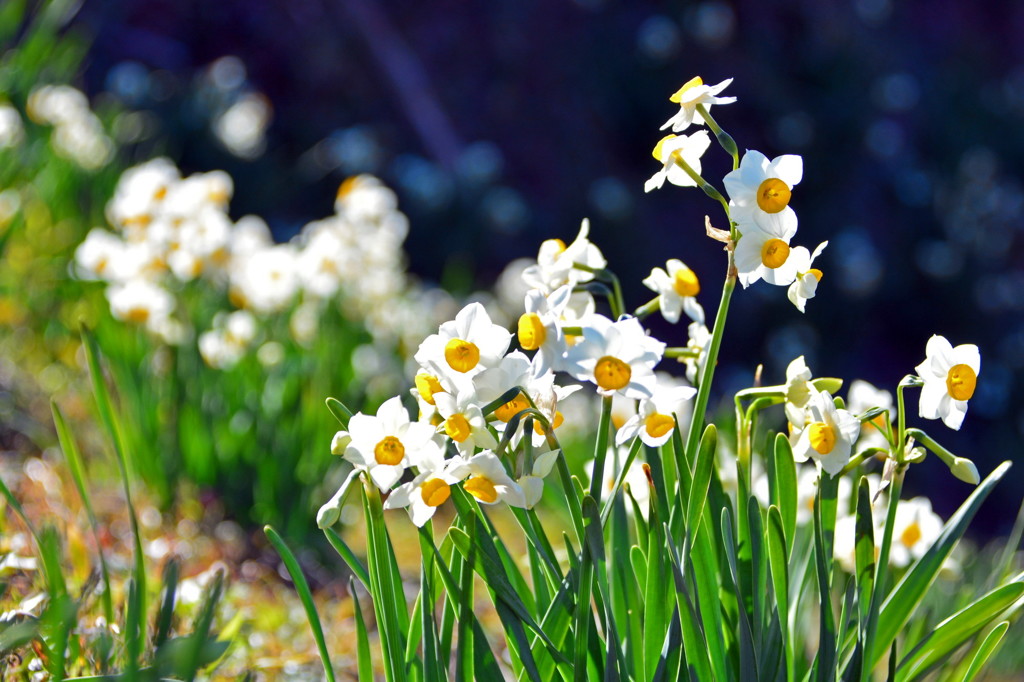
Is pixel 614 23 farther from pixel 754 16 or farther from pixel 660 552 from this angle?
pixel 660 552

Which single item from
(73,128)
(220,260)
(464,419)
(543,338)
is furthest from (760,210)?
(73,128)

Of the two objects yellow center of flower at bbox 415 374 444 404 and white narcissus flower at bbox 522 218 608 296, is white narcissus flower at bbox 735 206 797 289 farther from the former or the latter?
yellow center of flower at bbox 415 374 444 404

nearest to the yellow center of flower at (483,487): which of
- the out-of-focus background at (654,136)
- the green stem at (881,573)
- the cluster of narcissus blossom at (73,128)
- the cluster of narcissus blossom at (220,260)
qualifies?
the green stem at (881,573)

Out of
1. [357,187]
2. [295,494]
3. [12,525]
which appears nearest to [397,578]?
[12,525]

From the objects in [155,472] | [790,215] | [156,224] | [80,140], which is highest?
[80,140]

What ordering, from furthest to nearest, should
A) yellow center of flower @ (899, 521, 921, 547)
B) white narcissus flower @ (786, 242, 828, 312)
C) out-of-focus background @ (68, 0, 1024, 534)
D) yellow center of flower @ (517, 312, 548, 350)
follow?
1. out-of-focus background @ (68, 0, 1024, 534)
2. yellow center of flower @ (899, 521, 921, 547)
3. white narcissus flower @ (786, 242, 828, 312)
4. yellow center of flower @ (517, 312, 548, 350)

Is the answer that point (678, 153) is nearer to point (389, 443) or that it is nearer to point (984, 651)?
point (389, 443)

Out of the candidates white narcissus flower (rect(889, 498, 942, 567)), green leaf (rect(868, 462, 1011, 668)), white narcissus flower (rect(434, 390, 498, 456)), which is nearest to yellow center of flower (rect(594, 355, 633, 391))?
white narcissus flower (rect(434, 390, 498, 456))
